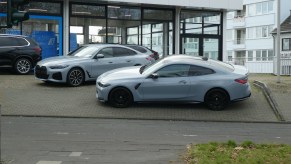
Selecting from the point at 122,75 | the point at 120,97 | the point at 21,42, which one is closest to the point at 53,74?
the point at 122,75

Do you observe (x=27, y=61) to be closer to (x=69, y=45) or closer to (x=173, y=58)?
(x=69, y=45)

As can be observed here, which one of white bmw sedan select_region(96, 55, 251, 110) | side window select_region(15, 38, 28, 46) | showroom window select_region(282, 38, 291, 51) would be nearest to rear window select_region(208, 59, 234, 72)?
white bmw sedan select_region(96, 55, 251, 110)

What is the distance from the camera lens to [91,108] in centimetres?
1388

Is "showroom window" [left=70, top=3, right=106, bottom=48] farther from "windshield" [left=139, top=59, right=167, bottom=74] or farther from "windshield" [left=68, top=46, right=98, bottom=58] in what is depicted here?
"windshield" [left=139, top=59, right=167, bottom=74]

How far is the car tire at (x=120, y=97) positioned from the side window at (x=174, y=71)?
1.15 m

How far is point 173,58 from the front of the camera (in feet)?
49.9

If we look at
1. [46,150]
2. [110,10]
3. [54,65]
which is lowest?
[46,150]

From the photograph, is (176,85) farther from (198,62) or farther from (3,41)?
(3,41)

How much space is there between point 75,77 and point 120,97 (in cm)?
343

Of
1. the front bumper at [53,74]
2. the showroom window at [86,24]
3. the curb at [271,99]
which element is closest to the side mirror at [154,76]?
the curb at [271,99]

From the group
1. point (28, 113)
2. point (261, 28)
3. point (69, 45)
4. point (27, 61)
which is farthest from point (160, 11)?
point (261, 28)

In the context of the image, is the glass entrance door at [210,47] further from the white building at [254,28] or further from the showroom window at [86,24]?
the white building at [254,28]

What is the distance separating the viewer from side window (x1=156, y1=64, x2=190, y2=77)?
14523 millimetres

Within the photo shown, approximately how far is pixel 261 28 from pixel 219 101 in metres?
53.9
